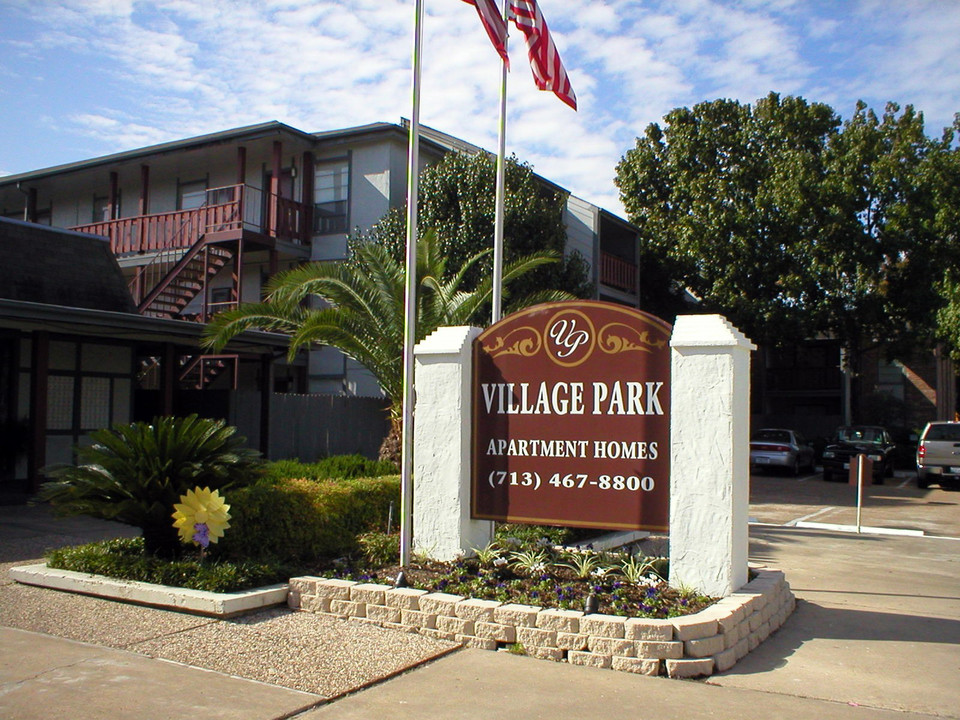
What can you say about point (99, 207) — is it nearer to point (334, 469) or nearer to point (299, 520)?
point (334, 469)

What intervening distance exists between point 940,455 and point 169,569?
21156 millimetres

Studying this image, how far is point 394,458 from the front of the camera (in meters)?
12.6

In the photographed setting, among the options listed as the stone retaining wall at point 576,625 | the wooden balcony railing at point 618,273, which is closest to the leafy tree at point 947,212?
the wooden balcony railing at point 618,273

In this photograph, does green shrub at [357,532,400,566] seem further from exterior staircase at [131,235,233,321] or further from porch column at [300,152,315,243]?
porch column at [300,152,315,243]

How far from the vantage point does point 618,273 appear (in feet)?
93.1

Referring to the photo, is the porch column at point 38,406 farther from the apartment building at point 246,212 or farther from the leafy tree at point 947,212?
the leafy tree at point 947,212

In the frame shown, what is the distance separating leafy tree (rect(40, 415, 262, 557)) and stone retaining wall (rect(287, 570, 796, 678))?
4.47 feet

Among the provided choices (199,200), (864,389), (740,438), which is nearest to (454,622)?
(740,438)

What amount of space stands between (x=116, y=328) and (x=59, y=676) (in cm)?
920

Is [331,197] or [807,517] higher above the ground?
[331,197]

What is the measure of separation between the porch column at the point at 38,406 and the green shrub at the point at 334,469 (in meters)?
A: 4.81

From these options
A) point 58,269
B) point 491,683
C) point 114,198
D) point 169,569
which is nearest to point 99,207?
point 114,198

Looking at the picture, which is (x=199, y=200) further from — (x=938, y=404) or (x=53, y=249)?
(x=938, y=404)

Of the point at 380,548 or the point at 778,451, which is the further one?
the point at 778,451
